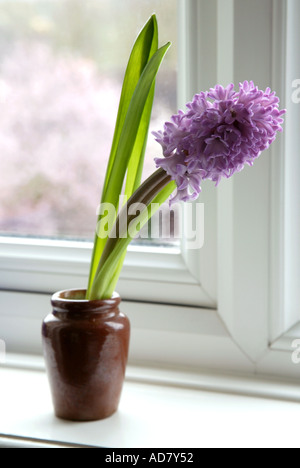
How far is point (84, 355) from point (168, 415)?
0.12 meters

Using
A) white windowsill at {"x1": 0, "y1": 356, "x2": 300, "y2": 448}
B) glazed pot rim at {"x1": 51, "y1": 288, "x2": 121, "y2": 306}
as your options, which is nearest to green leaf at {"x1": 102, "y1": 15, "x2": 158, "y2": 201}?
glazed pot rim at {"x1": 51, "y1": 288, "x2": 121, "y2": 306}

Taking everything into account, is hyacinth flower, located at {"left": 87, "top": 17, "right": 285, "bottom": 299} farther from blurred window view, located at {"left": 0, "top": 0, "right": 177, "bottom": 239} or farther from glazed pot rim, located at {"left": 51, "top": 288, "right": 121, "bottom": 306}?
blurred window view, located at {"left": 0, "top": 0, "right": 177, "bottom": 239}

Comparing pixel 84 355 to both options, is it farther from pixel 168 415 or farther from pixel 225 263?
pixel 225 263

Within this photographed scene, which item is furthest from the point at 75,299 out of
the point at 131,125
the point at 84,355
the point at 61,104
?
the point at 61,104

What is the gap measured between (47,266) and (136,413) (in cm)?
28

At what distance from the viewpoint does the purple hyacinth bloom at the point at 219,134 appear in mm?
568

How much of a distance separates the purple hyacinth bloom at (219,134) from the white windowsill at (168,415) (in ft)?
0.84

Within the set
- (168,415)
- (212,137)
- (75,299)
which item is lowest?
(168,415)

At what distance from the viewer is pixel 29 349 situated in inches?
36.2

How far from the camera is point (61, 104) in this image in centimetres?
94

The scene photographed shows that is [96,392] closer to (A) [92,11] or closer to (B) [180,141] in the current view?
(B) [180,141]

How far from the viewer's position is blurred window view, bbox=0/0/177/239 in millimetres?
906

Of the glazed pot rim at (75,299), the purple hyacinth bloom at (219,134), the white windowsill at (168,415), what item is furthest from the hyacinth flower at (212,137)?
the white windowsill at (168,415)

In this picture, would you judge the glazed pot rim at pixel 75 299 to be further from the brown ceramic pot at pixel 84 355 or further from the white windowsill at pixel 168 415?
the white windowsill at pixel 168 415
